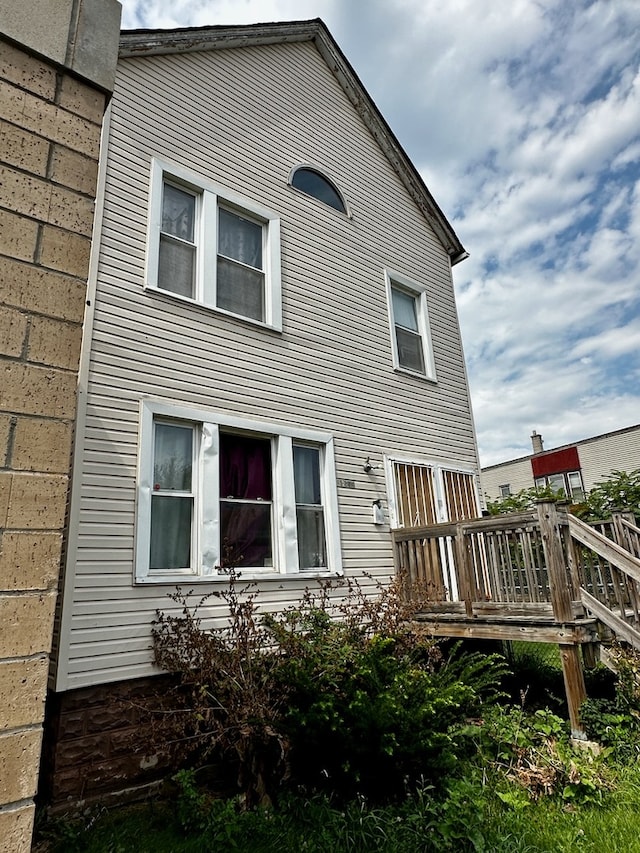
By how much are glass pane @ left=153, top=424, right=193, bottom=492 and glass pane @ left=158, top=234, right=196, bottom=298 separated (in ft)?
5.92

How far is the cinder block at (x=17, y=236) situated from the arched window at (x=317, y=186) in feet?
23.5

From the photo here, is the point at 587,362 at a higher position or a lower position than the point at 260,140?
higher

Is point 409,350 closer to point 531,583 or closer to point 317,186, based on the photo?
point 317,186

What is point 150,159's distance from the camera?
6.55m

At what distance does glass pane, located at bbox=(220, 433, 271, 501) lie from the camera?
6.21 m

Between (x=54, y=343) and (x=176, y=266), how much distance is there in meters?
5.16

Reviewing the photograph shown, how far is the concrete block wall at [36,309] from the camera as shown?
1498mm

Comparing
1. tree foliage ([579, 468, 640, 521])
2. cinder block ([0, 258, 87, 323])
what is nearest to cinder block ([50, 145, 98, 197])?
cinder block ([0, 258, 87, 323])

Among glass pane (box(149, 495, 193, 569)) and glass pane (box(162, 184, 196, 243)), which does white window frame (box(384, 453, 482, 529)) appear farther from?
glass pane (box(162, 184, 196, 243))

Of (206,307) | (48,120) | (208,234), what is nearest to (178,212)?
(208,234)

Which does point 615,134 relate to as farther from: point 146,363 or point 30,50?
point 30,50

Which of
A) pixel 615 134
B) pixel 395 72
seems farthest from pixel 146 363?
pixel 615 134

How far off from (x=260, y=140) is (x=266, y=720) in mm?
7745

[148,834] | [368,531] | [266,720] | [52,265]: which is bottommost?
[148,834]
